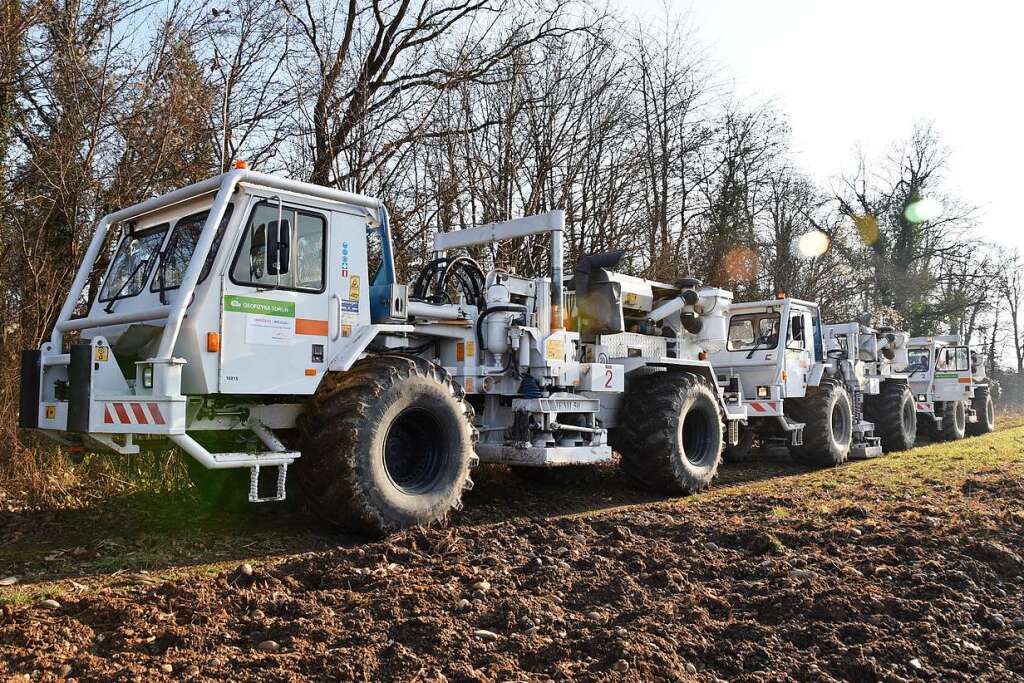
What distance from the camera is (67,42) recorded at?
9211mm

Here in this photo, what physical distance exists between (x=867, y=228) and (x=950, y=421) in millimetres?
16496

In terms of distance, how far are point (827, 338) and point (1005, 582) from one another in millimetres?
10316

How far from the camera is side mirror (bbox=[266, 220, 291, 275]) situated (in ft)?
19.5

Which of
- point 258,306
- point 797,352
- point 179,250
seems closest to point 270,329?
point 258,306

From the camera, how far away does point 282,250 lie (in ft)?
19.7

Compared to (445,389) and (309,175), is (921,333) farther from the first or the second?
(445,389)

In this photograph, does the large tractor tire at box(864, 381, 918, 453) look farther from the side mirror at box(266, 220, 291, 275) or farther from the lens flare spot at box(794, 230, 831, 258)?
the lens flare spot at box(794, 230, 831, 258)

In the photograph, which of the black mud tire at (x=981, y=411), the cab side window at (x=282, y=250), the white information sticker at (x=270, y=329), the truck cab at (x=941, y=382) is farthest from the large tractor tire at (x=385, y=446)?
the black mud tire at (x=981, y=411)

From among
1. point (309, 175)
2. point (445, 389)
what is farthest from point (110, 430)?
point (309, 175)

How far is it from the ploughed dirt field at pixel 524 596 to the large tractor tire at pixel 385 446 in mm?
366

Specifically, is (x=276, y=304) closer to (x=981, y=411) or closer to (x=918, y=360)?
(x=918, y=360)

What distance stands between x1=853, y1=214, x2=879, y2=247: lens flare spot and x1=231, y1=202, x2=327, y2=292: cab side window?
101 feet

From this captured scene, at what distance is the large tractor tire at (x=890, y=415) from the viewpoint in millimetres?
15477

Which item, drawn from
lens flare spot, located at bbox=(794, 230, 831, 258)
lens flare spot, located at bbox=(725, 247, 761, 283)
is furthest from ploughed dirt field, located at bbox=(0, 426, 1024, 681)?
lens flare spot, located at bbox=(794, 230, 831, 258)
